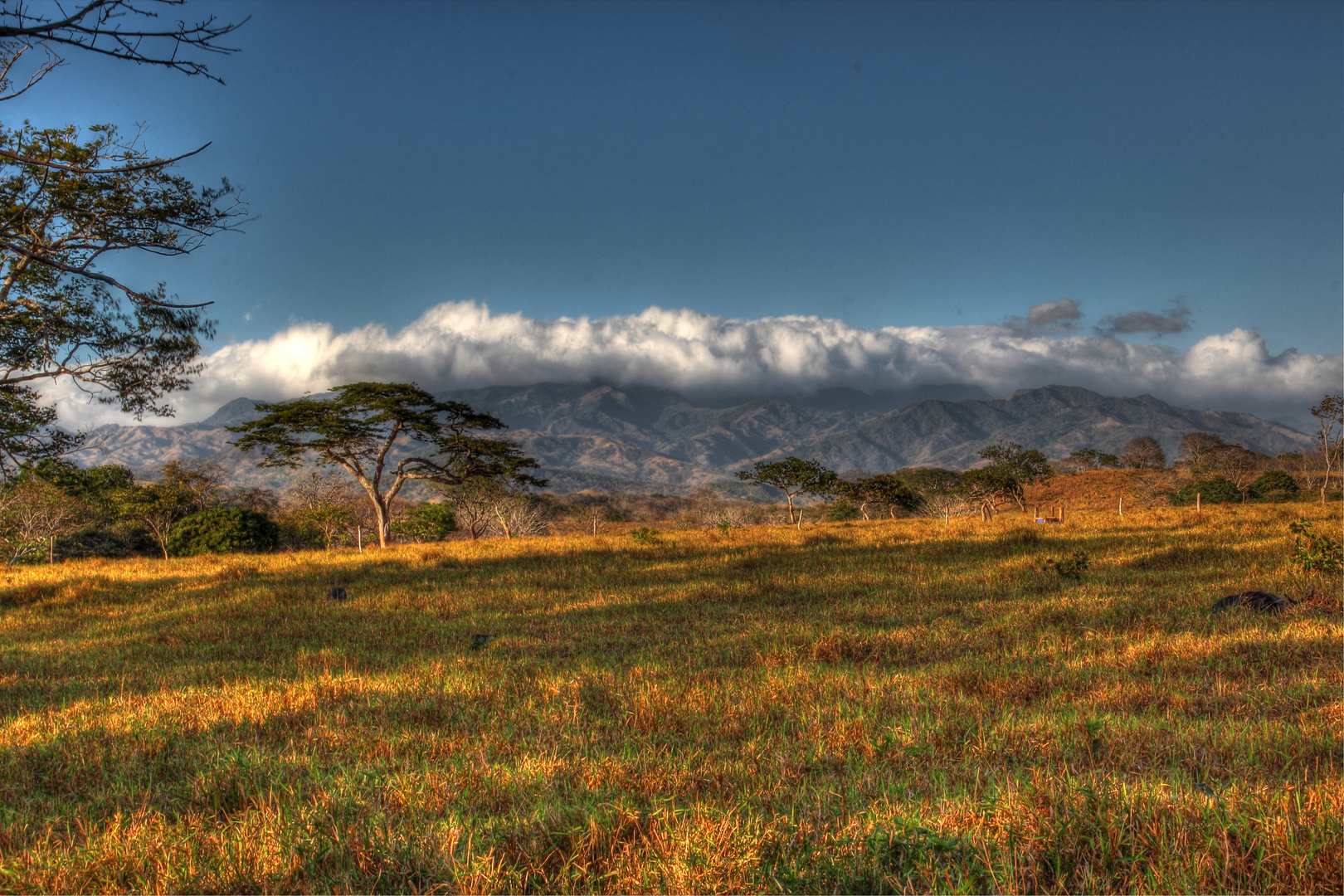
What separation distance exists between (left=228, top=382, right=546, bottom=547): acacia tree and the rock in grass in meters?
29.2

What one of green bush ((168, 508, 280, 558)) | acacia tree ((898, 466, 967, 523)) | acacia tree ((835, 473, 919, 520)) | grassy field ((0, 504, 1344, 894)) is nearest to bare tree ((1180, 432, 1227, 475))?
acacia tree ((898, 466, 967, 523))

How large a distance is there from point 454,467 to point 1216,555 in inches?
1315

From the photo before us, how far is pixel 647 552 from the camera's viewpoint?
18.8 m

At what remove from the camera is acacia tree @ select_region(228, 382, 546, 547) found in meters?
33.6

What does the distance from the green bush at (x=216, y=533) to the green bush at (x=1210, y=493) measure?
77.0m

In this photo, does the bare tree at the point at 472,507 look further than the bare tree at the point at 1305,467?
No

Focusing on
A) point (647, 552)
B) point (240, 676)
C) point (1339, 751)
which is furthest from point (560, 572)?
point (1339, 751)

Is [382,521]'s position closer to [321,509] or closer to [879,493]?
[321,509]

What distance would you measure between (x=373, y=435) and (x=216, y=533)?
15.3 metres

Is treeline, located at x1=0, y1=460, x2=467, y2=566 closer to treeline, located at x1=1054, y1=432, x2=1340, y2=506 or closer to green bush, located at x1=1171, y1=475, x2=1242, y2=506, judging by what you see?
treeline, located at x1=1054, y1=432, x2=1340, y2=506

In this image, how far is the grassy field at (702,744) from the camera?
3.06 meters

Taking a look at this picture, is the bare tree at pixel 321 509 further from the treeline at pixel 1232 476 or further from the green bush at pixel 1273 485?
the green bush at pixel 1273 485

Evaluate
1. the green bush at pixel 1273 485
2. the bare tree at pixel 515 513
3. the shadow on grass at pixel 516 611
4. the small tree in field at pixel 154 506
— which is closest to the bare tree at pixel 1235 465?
the green bush at pixel 1273 485

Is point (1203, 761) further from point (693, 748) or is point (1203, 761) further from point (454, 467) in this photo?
point (454, 467)
